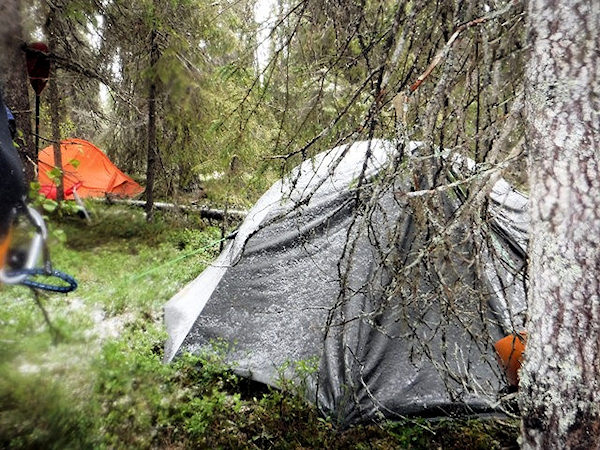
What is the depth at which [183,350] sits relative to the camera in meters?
3.93

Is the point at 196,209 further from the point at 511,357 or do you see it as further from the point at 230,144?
the point at 511,357

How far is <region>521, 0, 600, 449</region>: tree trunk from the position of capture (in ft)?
4.89

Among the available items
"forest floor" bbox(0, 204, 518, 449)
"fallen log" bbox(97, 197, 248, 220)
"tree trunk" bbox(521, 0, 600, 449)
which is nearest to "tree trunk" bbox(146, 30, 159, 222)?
"fallen log" bbox(97, 197, 248, 220)

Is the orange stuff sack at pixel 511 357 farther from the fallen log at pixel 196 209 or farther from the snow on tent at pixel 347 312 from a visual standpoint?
the fallen log at pixel 196 209

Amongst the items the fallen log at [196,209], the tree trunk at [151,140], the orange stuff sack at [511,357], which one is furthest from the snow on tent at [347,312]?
the fallen log at [196,209]

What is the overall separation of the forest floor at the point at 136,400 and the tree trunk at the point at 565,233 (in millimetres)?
1197

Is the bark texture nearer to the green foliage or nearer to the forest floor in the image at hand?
the forest floor

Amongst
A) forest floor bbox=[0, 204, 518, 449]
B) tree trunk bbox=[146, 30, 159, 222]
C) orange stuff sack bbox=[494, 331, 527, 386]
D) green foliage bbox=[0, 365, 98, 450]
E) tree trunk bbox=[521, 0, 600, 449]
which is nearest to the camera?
tree trunk bbox=[521, 0, 600, 449]

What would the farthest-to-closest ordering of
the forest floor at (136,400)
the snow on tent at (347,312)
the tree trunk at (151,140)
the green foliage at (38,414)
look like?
the tree trunk at (151,140), the snow on tent at (347,312), the forest floor at (136,400), the green foliage at (38,414)

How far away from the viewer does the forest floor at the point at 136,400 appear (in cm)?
231

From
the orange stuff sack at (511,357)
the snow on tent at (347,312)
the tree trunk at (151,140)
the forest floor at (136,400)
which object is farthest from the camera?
the tree trunk at (151,140)

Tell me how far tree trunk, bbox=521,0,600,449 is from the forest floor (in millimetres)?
1197

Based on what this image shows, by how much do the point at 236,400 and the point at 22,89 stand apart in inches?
175

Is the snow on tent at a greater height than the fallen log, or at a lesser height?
lesser
